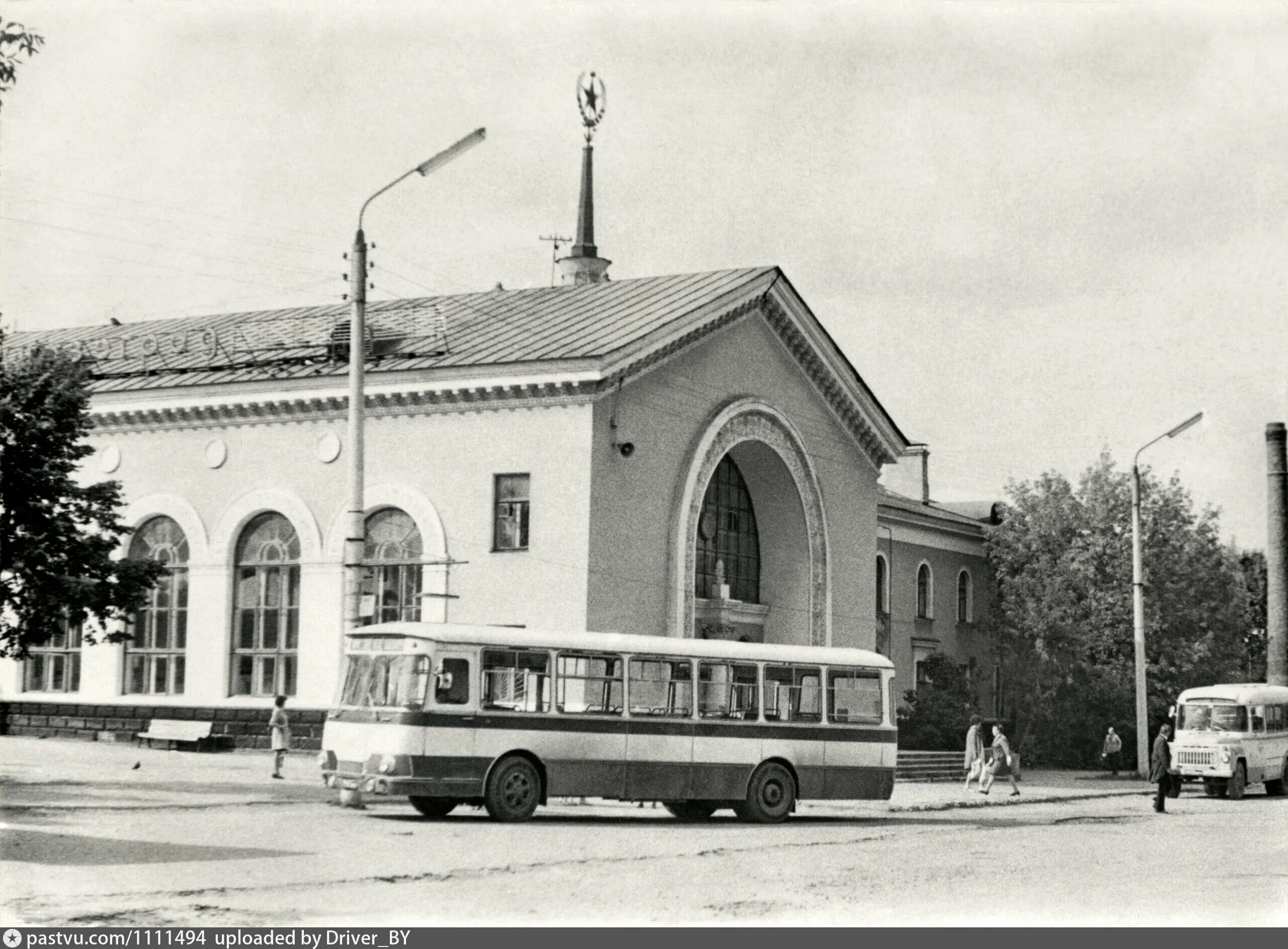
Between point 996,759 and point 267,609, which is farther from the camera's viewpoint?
point 267,609

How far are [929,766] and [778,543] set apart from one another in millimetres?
6150

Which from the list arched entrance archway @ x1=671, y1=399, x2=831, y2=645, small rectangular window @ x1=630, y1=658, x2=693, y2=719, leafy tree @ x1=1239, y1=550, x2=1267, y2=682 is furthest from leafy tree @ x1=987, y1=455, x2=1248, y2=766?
small rectangular window @ x1=630, y1=658, x2=693, y2=719

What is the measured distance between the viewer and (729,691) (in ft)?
76.5

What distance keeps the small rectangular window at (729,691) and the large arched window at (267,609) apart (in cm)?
1272

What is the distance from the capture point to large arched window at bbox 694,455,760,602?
36719mm

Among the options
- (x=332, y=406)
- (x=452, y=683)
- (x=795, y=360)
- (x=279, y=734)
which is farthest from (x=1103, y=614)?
(x=452, y=683)

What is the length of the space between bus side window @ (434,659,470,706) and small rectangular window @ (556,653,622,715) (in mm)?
1396

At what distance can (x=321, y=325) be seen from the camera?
3684 centimetres

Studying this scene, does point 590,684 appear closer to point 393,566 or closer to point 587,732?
point 587,732

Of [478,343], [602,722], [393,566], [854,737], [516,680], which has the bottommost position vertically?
[854,737]

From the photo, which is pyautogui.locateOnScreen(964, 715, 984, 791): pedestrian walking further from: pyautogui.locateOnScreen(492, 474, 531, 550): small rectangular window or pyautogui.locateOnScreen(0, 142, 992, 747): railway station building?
pyautogui.locateOnScreen(492, 474, 531, 550): small rectangular window

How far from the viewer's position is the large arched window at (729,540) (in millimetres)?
36719

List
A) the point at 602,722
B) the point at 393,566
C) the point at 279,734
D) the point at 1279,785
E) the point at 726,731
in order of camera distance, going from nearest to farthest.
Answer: the point at 602,722, the point at 726,731, the point at 279,734, the point at 393,566, the point at 1279,785

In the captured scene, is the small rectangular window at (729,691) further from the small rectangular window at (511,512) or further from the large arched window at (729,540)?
the large arched window at (729,540)
